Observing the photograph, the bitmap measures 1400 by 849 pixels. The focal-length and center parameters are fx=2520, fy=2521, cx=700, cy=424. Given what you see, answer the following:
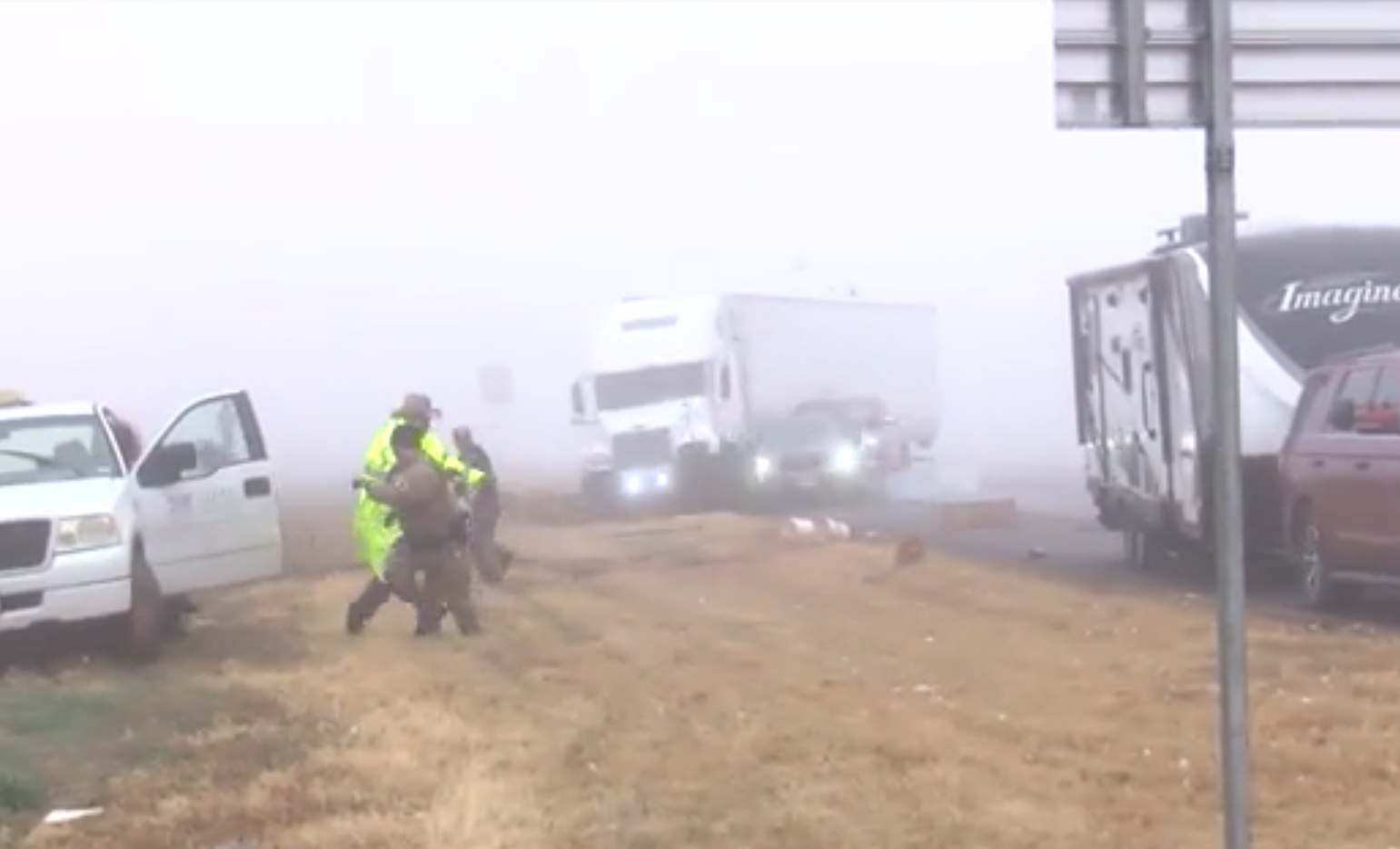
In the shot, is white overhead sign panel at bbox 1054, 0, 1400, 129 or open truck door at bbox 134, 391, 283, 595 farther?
open truck door at bbox 134, 391, 283, 595

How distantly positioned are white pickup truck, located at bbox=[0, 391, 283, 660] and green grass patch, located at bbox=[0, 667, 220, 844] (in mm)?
438

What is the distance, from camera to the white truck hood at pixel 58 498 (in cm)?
1421

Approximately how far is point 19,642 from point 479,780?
5.60 meters

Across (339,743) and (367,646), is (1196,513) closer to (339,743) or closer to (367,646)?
(367,646)

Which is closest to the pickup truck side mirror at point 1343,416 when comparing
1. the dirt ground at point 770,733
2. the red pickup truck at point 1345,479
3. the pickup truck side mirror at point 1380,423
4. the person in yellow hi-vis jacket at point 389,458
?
the red pickup truck at point 1345,479

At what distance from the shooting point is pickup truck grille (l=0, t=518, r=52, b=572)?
14.1m

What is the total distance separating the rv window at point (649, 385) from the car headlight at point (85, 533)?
2250 cm

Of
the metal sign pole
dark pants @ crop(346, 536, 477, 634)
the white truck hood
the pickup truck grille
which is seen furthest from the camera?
dark pants @ crop(346, 536, 477, 634)

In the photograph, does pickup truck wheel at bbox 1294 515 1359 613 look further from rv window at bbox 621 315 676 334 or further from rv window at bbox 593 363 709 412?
rv window at bbox 621 315 676 334

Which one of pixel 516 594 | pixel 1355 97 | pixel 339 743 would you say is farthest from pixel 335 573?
pixel 1355 97

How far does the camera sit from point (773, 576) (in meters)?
21.3

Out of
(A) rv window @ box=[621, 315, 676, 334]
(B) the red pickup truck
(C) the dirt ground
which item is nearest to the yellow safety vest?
(C) the dirt ground

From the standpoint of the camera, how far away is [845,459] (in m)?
37.1

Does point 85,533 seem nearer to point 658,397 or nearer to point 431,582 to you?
point 431,582
